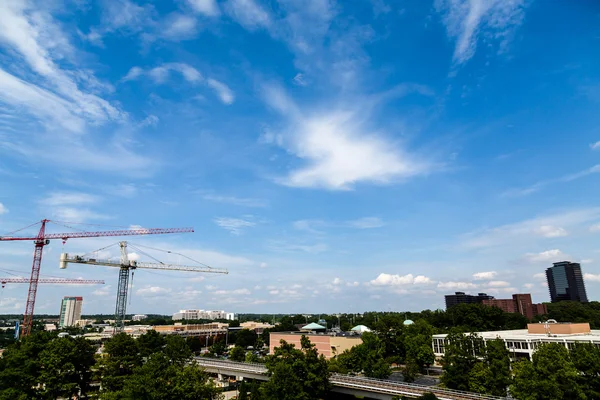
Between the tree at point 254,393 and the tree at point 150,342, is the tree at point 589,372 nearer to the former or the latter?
the tree at point 254,393

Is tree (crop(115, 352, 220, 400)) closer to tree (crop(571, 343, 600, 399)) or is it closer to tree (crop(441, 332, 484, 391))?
tree (crop(441, 332, 484, 391))

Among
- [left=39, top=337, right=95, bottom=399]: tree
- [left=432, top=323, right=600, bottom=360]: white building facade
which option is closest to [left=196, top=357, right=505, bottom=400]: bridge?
[left=432, top=323, right=600, bottom=360]: white building facade

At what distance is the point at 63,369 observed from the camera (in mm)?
54844

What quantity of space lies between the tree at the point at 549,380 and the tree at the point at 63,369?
2307 inches

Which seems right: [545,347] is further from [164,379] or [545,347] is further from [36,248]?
[36,248]

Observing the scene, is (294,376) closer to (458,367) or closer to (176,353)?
(458,367)

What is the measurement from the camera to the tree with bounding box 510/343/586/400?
121ft

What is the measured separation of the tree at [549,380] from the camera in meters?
37.0

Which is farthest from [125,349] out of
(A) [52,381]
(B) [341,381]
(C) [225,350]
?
(C) [225,350]

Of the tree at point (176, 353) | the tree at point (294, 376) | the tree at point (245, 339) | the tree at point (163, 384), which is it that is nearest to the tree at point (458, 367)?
the tree at point (294, 376)

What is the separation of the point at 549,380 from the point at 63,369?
62.6 meters

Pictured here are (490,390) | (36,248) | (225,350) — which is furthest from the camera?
(225,350)

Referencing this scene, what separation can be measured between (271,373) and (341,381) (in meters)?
12.6

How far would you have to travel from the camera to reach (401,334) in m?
88.8
